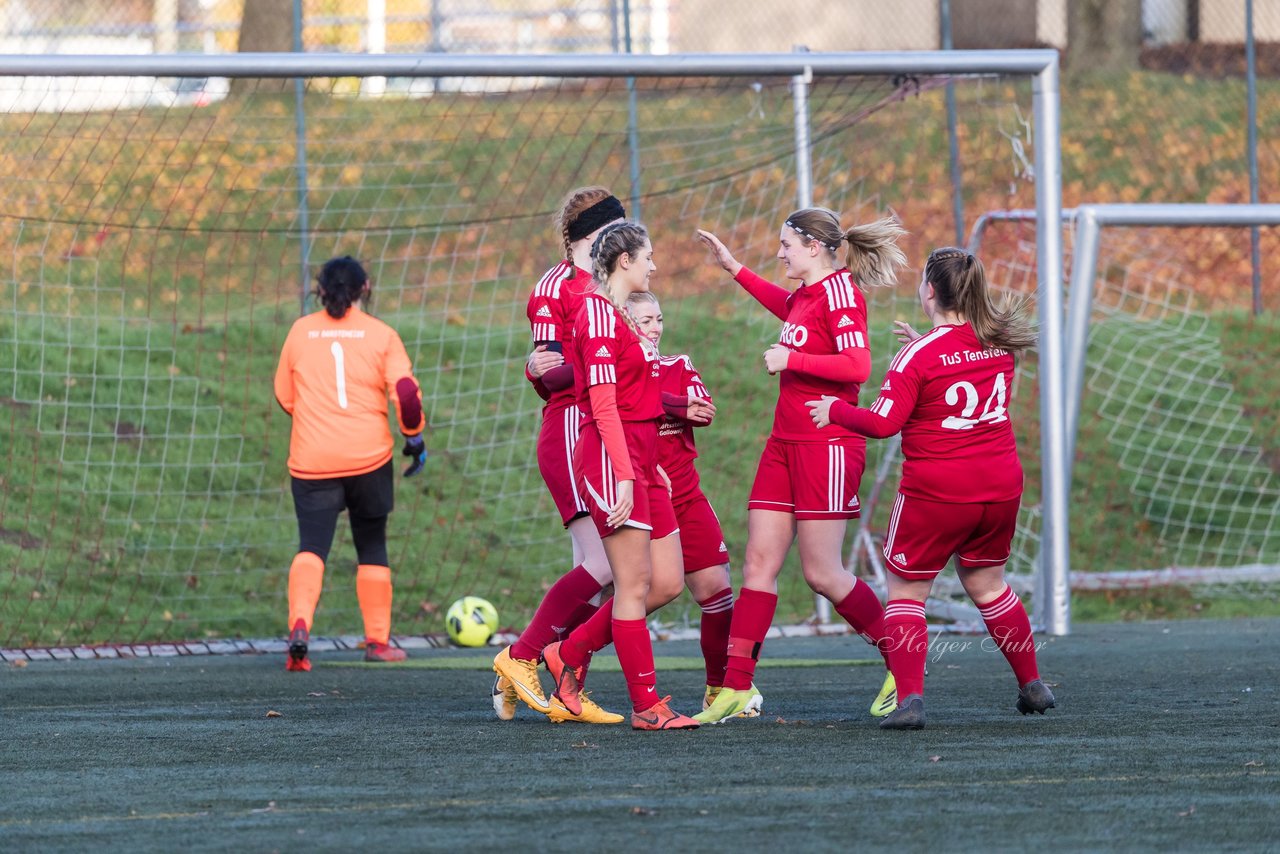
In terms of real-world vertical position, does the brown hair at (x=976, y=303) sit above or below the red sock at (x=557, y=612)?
above

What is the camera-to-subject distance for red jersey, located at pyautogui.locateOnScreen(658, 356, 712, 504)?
18.0 ft

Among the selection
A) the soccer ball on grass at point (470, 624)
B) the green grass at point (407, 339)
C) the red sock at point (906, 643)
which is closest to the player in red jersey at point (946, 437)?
the red sock at point (906, 643)

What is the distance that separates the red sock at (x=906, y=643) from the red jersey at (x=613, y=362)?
3.24 feet

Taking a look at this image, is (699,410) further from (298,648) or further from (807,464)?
(298,648)

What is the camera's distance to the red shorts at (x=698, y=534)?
5.57 m

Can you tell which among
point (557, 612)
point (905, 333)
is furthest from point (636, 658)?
point (905, 333)

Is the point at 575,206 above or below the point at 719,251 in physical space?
above

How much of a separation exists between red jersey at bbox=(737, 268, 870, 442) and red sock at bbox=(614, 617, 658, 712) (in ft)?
2.78

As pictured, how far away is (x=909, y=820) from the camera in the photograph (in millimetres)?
3646

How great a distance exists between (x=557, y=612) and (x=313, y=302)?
5.71m

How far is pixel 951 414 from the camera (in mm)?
5250

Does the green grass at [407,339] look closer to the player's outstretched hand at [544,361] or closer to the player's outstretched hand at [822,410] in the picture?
the player's outstretched hand at [544,361]

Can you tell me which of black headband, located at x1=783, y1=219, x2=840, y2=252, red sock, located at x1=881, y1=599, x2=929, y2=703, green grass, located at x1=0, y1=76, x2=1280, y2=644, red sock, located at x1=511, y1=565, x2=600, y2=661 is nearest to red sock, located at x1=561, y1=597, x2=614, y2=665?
red sock, located at x1=511, y1=565, x2=600, y2=661

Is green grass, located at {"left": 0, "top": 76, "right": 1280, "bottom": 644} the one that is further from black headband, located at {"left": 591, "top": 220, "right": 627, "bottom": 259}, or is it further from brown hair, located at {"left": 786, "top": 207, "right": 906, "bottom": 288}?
black headband, located at {"left": 591, "top": 220, "right": 627, "bottom": 259}
